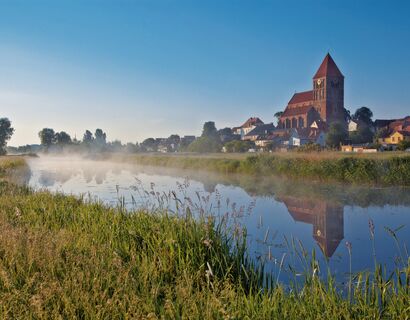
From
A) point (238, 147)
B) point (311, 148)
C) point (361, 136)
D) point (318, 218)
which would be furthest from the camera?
point (238, 147)

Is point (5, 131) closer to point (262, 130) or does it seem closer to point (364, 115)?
point (262, 130)

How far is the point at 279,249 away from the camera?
7820 millimetres

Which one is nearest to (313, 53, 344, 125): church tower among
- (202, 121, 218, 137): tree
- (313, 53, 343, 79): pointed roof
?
(313, 53, 343, 79): pointed roof

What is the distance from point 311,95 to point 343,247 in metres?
110

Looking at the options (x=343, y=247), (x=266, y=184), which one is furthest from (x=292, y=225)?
(x=266, y=184)

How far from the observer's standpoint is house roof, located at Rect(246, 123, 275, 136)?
4341 inches

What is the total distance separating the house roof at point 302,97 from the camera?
114m

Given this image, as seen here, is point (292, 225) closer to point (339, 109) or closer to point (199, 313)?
point (199, 313)

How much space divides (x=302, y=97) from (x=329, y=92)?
12.5 meters

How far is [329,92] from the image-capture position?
10581cm

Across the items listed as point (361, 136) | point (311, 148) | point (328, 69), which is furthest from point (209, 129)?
point (311, 148)

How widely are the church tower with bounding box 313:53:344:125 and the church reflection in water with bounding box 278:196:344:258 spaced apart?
307 ft

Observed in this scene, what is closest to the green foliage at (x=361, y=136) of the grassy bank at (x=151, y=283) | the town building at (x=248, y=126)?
the town building at (x=248, y=126)

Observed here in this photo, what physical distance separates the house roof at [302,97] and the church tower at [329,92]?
2858 mm
